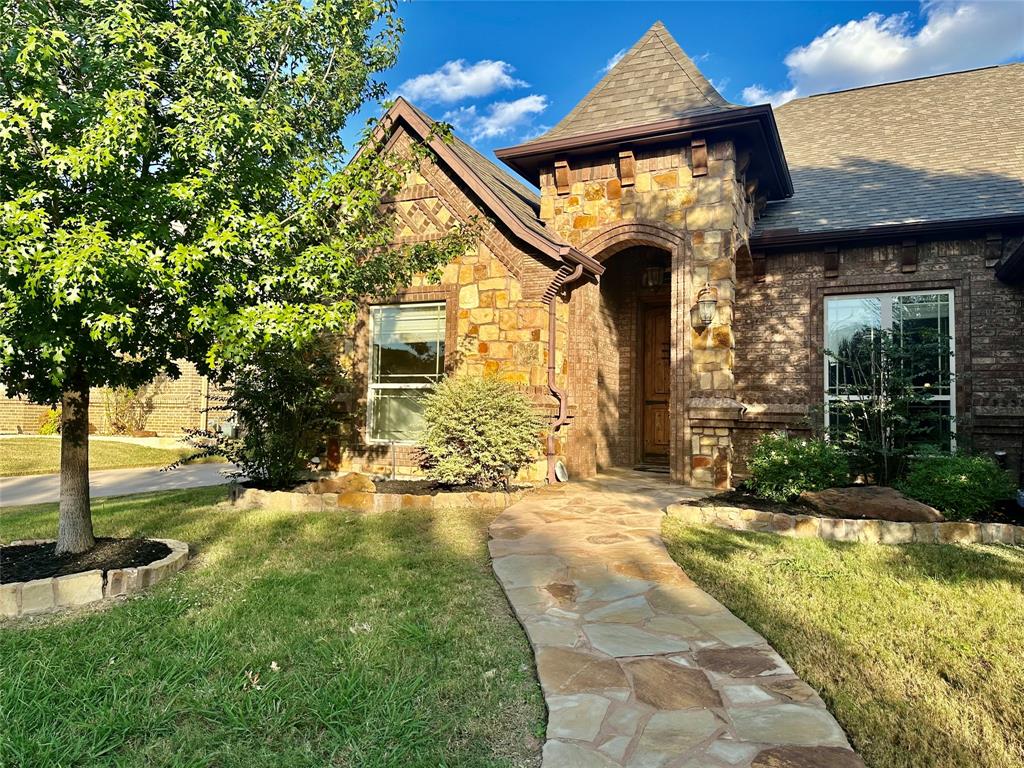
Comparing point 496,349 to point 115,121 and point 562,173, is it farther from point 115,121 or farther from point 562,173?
point 115,121

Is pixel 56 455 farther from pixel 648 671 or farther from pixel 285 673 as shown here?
pixel 648 671

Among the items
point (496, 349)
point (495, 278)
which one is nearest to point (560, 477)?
point (496, 349)

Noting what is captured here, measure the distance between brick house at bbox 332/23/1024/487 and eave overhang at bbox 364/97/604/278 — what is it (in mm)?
29

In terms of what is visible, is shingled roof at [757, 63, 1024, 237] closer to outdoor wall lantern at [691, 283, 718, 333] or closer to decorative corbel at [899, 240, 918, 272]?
decorative corbel at [899, 240, 918, 272]

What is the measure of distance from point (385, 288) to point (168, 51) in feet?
10.1

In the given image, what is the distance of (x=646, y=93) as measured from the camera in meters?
9.55

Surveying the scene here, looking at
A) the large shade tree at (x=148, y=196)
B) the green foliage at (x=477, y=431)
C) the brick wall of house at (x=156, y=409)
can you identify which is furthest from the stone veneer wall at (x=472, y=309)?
the brick wall of house at (x=156, y=409)

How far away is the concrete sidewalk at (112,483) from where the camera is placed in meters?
8.55

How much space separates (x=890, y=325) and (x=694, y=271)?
10.7 ft

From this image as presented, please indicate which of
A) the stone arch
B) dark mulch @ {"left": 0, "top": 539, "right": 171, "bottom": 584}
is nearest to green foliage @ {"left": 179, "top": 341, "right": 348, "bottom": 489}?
dark mulch @ {"left": 0, "top": 539, "right": 171, "bottom": 584}

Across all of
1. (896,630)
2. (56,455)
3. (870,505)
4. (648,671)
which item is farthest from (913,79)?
(56,455)

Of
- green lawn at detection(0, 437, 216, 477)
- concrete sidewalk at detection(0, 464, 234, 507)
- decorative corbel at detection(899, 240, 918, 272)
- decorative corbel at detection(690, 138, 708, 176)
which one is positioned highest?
decorative corbel at detection(690, 138, 708, 176)

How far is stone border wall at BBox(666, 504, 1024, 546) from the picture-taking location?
5316 mm

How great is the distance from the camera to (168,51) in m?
4.50
